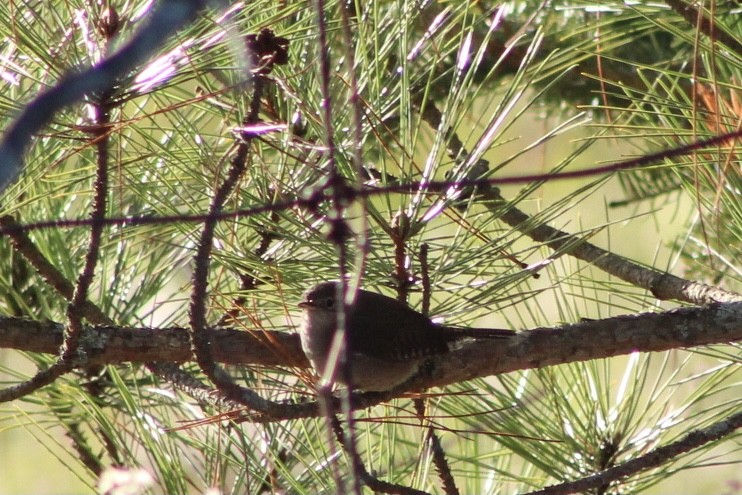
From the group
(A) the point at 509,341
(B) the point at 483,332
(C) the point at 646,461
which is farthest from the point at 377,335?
(C) the point at 646,461

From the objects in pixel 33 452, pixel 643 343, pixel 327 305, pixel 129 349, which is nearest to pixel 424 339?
pixel 327 305

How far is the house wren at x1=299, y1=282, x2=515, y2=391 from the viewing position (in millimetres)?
2070

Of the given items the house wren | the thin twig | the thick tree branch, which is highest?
the house wren

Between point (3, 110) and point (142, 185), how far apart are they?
30 centimetres

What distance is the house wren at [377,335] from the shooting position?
6.79ft

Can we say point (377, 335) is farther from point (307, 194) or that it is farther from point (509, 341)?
point (307, 194)

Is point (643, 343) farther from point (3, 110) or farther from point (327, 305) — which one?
point (3, 110)

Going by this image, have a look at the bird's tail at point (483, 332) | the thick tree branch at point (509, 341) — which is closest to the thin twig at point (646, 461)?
the thick tree branch at point (509, 341)

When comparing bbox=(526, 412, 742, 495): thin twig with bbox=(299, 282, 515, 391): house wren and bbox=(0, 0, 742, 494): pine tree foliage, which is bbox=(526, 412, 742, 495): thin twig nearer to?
bbox=(0, 0, 742, 494): pine tree foliage

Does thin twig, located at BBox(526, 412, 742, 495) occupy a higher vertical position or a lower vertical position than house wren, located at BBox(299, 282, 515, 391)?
lower

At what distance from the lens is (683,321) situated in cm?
170

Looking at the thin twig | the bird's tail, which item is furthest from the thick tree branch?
the thin twig

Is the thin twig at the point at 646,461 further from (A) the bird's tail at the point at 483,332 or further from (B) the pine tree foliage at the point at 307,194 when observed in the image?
(A) the bird's tail at the point at 483,332

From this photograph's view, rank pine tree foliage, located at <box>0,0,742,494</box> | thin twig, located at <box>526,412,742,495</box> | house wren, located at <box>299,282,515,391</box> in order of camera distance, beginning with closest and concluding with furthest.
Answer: thin twig, located at <box>526,412,742,495</box> → pine tree foliage, located at <box>0,0,742,494</box> → house wren, located at <box>299,282,515,391</box>
